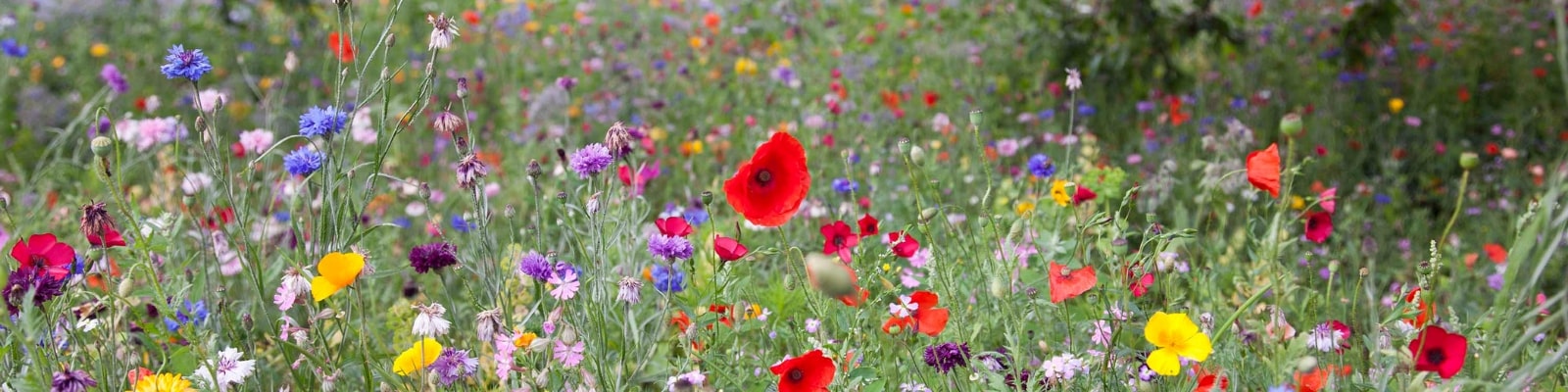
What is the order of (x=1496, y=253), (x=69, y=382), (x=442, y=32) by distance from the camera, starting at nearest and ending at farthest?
(x=69, y=382) < (x=442, y=32) < (x=1496, y=253)

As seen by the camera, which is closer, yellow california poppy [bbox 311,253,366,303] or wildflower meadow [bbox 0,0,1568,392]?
yellow california poppy [bbox 311,253,366,303]

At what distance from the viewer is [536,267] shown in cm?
142

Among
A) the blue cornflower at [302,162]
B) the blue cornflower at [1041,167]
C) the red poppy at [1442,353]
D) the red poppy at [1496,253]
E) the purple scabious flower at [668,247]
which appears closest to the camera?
the red poppy at [1442,353]

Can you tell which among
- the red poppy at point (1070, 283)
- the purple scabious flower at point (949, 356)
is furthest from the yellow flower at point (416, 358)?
the red poppy at point (1070, 283)

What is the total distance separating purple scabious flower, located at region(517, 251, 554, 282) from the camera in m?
1.41

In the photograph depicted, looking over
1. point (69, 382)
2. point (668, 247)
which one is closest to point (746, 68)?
point (668, 247)

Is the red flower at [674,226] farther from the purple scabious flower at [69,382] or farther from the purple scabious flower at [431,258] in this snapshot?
the purple scabious flower at [69,382]

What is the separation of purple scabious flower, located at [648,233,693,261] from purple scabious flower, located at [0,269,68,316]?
2.37 feet

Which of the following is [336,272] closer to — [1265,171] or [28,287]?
[28,287]

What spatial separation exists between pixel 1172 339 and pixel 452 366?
2.89ft

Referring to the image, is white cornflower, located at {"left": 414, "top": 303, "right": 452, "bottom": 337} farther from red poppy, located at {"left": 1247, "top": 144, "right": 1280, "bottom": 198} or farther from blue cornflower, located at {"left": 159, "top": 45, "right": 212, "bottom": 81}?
red poppy, located at {"left": 1247, "top": 144, "right": 1280, "bottom": 198}

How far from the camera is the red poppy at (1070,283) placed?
4.71 ft

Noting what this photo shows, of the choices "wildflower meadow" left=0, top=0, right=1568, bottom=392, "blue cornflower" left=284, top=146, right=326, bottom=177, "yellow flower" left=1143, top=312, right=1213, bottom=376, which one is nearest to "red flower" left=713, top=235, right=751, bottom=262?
"wildflower meadow" left=0, top=0, right=1568, bottom=392

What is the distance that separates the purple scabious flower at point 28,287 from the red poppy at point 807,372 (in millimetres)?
888
